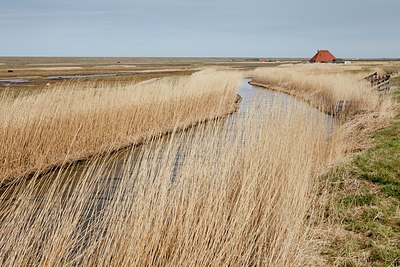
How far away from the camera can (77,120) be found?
8.59 m

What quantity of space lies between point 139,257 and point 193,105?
36.1ft

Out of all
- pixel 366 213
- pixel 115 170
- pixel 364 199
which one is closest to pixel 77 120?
pixel 115 170

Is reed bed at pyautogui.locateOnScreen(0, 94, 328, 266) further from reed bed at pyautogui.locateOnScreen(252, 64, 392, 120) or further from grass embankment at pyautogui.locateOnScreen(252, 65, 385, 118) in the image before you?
reed bed at pyautogui.locateOnScreen(252, 64, 392, 120)

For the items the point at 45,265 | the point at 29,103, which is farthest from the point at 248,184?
the point at 29,103

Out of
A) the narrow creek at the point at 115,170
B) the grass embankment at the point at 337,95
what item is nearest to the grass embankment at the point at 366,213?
the narrow creek at the point at 115,170

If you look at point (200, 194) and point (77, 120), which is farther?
point (77, 120)

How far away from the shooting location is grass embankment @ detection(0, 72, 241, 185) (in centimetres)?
718

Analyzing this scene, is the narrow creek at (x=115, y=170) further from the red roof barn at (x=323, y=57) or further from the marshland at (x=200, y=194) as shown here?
the red roof barn at (x=323, y=57)

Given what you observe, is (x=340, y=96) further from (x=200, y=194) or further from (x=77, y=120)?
(x=200, y=194)

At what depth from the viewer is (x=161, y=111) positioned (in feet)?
38.1

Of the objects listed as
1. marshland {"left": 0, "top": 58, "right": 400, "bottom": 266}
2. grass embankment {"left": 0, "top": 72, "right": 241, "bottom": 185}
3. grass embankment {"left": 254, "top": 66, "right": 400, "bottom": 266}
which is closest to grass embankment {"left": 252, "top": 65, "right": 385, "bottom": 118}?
grass embankment {"left": 254, "top": 66, "right": 400, "bottom": 266}

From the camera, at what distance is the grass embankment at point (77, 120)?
283 inches

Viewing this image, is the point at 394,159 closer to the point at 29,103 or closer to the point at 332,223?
the point at 332,223

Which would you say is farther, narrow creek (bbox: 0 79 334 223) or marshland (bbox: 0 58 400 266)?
narrow creek (bbox: 0 79 334 223)
